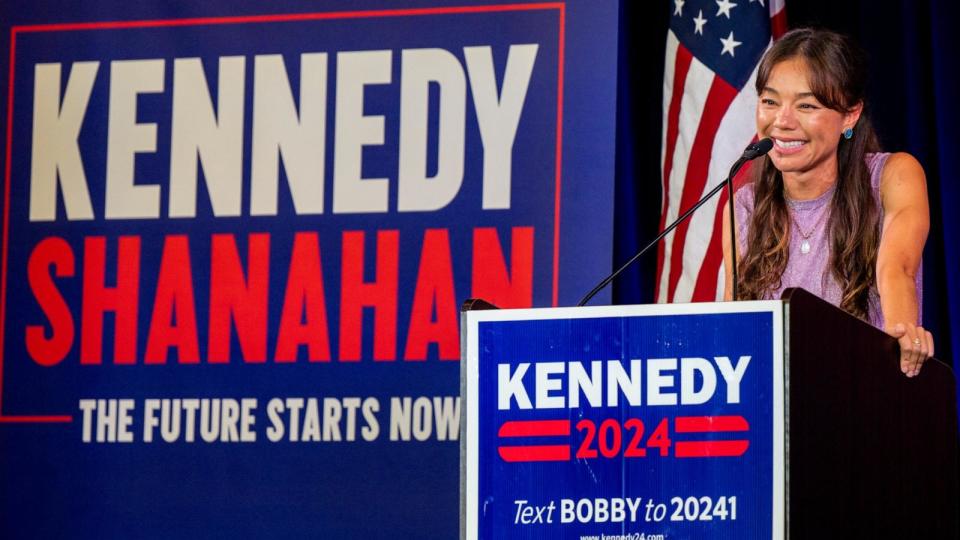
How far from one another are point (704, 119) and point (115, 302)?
184 centimetres

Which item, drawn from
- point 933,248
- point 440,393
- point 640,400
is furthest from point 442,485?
point 640,400

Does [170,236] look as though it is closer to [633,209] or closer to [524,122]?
[524,122]

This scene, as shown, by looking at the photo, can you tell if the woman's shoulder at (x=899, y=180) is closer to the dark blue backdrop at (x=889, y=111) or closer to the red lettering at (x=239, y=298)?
the dark blue backdrop at (x=889, y=111)

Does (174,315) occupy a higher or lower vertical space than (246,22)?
lower

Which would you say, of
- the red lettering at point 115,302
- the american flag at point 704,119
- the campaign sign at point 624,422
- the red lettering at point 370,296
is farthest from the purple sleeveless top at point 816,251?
the red lettering at point 115,302

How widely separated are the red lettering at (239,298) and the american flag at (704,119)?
1.17 m

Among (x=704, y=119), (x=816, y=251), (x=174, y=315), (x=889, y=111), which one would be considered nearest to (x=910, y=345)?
(x=816, y=251)

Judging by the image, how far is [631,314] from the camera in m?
1.92

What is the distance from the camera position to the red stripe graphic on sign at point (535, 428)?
76.2 inches

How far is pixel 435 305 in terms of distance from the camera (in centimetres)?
401

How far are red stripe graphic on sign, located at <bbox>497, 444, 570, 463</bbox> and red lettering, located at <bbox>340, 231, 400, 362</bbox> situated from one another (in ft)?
6.83

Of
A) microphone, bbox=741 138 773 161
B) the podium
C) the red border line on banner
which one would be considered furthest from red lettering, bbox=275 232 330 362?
the podium

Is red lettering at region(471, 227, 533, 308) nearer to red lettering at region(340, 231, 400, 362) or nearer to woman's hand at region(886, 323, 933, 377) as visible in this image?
red lettering at region(340, 231, 400, 362)

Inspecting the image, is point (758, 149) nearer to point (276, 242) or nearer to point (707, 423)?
point (707, 423)
